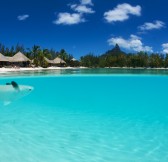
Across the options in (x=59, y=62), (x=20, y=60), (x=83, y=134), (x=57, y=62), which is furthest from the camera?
(x=59, y=62)

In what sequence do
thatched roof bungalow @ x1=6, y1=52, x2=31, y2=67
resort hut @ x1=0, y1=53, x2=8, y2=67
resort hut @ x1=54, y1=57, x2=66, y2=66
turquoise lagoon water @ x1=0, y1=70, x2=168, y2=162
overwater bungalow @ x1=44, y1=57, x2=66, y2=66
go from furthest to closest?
resort hut @ x1=54, y1=57, x2=66, y2=66 → overwater bungalow @ x1=44, y1=57, x2=66, y2=66 → thatched roof bungalow @ x1=6, y1=52, x2=31, y2=67 → resort hut @ x1=0, y1=53, x2=8, y2=67 → turquoise lagoon water @ x1=0, y1=70, x2=168, y2=162

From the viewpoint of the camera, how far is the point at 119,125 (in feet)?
22.3

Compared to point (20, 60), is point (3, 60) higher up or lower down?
lower down

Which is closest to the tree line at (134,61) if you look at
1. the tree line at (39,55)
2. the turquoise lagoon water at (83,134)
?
the tree line at (39,55)

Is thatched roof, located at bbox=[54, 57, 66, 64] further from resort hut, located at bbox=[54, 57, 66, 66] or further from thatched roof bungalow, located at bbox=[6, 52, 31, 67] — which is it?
thatched roof bungalow, located at bbox=[6, 52, 31, 67]

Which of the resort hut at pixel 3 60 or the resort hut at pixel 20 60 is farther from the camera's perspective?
the resort hut at pixel 20 60

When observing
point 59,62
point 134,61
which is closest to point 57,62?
point 59,62

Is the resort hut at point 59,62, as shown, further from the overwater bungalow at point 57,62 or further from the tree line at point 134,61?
the tree line at point 134,61

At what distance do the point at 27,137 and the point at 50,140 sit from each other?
54cm

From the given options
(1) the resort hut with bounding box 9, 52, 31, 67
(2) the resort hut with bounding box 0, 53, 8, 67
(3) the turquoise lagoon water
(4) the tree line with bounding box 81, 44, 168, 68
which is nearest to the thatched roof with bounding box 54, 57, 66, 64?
(4) the tree line with bounding box 81, 44, 168, 68

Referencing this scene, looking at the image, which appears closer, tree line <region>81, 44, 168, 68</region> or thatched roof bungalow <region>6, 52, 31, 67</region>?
thatched roof bungalow <region>6, 52, 31, 67</region>

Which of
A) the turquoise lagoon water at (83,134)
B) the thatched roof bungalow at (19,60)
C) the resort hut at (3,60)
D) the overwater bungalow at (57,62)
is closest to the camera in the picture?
the turquoise lagoon water at (83,134)

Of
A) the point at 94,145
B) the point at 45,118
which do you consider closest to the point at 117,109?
the point at 45,118

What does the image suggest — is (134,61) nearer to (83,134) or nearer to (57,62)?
(57,62)
